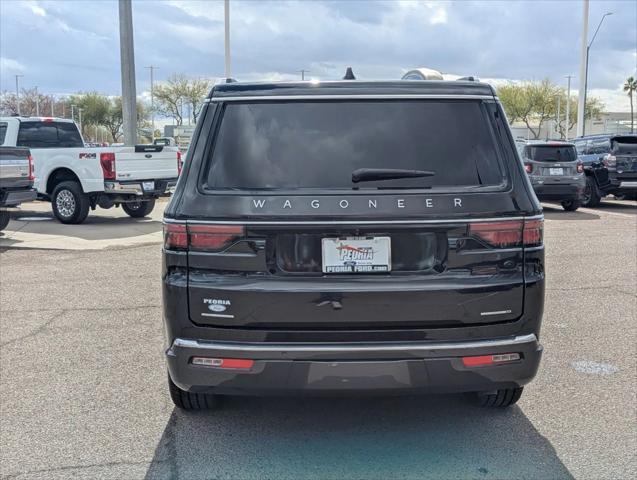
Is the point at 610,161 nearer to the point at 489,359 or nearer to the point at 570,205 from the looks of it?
the point at 570,205

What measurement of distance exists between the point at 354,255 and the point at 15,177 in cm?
984

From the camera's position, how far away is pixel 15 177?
11.2 metres

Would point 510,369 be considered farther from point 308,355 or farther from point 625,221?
point 625,221

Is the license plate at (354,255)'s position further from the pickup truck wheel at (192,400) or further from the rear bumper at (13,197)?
the rear bumper at (13,197)

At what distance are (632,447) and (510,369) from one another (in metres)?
1.02

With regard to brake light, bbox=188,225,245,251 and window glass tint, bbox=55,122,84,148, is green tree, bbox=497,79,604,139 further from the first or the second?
brake light, bbox=188,225,245,251

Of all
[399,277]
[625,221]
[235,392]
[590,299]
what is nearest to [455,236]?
[399,277]

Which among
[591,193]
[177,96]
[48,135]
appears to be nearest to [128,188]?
[48,135]

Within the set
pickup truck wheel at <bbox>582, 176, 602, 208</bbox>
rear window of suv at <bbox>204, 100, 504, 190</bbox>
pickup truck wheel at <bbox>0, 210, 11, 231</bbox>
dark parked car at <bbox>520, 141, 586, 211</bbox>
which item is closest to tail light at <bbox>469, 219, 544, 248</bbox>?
rear window of suv at <bbox>204, 100, 504, 190</bbox>

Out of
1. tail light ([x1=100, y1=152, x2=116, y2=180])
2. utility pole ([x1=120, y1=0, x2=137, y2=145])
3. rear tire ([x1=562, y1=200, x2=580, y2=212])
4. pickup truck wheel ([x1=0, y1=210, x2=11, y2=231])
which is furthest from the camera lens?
rear tire ([x1=562, y1=200, x2=580, y2=212])

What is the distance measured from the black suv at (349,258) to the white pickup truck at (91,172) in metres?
9.88

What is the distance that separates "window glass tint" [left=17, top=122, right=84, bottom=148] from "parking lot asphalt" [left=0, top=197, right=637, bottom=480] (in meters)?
8.69

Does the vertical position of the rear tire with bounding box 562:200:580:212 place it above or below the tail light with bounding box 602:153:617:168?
below

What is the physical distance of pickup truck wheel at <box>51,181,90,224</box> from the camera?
507 inches
